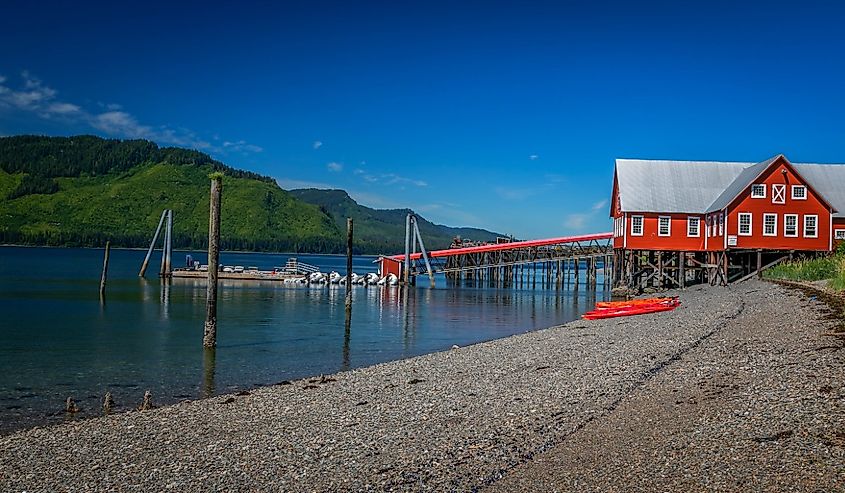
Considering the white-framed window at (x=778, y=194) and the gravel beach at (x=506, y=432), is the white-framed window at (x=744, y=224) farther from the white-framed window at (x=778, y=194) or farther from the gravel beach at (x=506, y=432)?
the gravel beach at (x=506, y=432)

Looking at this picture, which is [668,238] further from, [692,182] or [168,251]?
[168,251]

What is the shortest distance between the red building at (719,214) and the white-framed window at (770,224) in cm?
6

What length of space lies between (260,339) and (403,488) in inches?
829

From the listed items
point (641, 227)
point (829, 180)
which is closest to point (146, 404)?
point (641, 227)

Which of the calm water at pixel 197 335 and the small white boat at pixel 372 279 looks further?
the small white boat at pixel 372 279

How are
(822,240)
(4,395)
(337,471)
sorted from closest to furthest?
1. (337,471)
2. (4,395)
3. (822,240)

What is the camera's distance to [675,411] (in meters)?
11.8

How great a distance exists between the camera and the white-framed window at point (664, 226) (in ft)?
164

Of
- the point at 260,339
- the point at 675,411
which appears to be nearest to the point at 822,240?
the point at 260,339

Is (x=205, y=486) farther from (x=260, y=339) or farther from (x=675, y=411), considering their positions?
(x=260, y=339)

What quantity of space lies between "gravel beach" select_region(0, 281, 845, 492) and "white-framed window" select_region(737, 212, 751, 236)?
29.0 meters

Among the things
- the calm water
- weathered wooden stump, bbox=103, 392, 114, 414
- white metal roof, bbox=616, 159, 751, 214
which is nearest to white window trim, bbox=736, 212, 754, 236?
white metal roof, bbox=616, 159, 751, 214

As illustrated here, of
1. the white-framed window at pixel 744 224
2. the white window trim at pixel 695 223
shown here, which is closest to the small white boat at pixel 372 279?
the white window trim at pixel 695 223

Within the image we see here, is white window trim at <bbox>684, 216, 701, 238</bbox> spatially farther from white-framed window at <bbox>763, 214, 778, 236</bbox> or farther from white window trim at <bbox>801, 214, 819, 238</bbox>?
white window trim at <bbox>801, 214, 819, 238</bbox>
